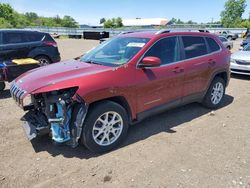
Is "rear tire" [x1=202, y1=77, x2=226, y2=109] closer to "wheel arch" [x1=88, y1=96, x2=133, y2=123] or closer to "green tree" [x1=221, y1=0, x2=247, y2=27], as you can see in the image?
"wheel arch" [x1=88, y1=96, x2=133, y2=123]

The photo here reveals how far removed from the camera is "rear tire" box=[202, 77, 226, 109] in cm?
578

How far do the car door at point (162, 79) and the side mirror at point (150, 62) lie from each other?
0.30 feet

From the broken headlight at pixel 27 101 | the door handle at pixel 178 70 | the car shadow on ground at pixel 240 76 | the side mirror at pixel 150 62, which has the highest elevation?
the side mirror at pixel 150 62

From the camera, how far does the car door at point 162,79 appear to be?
4215 mm

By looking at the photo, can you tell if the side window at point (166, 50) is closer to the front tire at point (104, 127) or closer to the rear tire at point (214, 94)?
the front tire at point (104, 127)

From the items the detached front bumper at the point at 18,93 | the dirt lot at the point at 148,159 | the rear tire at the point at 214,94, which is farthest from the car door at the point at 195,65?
the detached front bumper at the point at 18,93

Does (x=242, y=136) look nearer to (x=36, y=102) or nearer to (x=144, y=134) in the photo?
(x=144, y=134)

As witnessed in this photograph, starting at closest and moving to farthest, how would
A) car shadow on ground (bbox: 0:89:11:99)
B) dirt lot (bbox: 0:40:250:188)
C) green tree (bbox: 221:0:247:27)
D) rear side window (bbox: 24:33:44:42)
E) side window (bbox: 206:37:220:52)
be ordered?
dirt lot (bbox: 0:40:250:188) → side window (bbox: 206:37:220:52) → car shadow on ground (bbox: 0:89:11:99) → rear side window (bbox: 24:33:44:42) → green tree (bbox: 221:0:247:27)

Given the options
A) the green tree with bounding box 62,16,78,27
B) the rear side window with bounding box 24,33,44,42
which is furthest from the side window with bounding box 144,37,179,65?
the green tree with bounding box 62,16,78,27

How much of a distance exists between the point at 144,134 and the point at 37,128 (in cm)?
187

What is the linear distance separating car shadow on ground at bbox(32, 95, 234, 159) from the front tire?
7.5 inches

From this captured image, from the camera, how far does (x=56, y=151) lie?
400 cm

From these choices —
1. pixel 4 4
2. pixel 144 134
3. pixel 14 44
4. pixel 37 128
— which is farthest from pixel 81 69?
pixel 4 4

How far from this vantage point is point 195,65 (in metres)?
5.12
